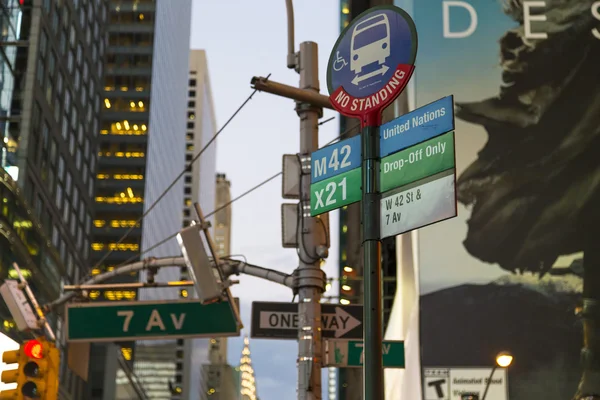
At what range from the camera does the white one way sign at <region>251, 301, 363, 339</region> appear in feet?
43.7

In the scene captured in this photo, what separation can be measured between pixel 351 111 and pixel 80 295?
877 cm

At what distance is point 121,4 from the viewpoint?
5012 inches

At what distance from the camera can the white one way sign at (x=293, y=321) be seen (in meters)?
13.3

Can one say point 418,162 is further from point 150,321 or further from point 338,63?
point 150,321

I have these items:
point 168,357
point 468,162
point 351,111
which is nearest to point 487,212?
point 468,162

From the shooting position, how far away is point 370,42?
9039mm

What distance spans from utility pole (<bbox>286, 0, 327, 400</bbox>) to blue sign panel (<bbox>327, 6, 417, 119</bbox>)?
3.98 m

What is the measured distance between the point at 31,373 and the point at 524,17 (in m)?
32.5

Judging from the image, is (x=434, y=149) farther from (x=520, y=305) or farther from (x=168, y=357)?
(x=168, y=357)

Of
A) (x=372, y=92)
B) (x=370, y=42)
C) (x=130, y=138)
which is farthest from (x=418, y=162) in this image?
(x=130, y=138)

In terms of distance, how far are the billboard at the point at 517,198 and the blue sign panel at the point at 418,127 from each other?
3014 centimetres

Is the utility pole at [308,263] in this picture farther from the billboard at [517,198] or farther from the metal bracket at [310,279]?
the billboard at [517,198]

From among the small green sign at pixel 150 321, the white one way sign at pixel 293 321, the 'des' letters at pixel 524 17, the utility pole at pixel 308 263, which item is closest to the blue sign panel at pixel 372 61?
the utility pole at pixel 308 263

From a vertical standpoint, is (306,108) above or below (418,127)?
A: above
